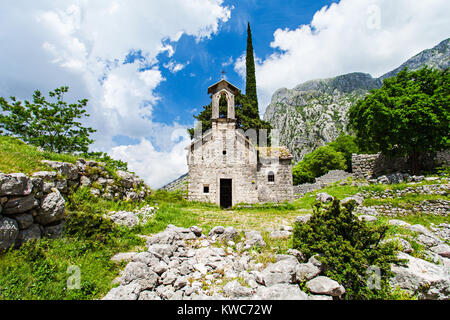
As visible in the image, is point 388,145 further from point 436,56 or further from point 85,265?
point 436,56

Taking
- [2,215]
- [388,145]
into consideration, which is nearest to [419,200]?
[388,145]

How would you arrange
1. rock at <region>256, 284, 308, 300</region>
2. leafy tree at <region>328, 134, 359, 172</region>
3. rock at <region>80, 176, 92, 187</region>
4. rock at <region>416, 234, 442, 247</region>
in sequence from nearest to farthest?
1. rock at <region>256, 284, 308, 300</region>
2. rock at <region>416, 234, 442, 247</region>
3. rock at <region>80, 176, 92, 187</region>
4. leafy tree at <region>328, 134, 359, 172</region>

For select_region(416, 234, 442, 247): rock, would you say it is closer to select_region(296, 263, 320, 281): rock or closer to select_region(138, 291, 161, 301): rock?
select_region(296, 263, 320, 281): rock

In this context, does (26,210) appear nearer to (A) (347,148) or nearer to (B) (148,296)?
(B) (148,296)

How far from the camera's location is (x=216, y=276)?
4.24 m

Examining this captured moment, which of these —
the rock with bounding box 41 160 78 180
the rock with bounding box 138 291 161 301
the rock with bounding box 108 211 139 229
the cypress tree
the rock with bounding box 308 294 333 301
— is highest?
the cypress tree

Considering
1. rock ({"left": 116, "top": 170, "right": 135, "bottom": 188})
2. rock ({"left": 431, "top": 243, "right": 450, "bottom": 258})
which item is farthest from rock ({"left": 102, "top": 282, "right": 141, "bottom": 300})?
rock ({"left": 431, "top": 243, "right": 450, "bottom": 258})

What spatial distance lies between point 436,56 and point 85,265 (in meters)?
164

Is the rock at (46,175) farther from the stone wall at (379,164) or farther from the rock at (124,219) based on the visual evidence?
the stone wall at (379,164)

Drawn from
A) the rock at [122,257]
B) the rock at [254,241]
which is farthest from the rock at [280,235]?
the rock at [122,257]

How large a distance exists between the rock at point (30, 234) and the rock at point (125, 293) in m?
2.27

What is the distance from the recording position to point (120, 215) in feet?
22.4

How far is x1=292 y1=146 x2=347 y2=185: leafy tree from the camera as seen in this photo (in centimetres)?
4016

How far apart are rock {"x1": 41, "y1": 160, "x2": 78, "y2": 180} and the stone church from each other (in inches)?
390
